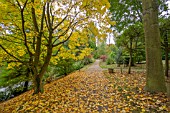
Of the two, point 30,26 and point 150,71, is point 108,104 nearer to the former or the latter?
point 150,71

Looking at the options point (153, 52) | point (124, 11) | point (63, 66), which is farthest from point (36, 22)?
point (63, 66)

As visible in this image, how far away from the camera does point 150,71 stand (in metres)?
4.27

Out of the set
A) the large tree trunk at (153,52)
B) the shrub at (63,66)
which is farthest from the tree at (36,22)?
the shrub at (63,66)

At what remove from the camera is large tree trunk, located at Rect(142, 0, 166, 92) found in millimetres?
4141

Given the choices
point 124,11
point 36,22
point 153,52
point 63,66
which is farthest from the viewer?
point 63,66

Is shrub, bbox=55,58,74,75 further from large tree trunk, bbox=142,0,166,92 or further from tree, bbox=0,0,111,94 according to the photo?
large tree trunk, bbox=142,0,166,92

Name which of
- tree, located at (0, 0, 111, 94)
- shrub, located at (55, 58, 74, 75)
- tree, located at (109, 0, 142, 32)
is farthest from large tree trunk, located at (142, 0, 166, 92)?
shrub, located at (55, 58, 74, 75)

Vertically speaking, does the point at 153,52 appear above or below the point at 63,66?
above

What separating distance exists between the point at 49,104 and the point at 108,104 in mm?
1862

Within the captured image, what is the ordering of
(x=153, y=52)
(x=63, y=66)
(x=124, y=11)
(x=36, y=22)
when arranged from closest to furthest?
(x=153, y=52), (x=36, y=22), (x=124, y=11), (x=63, y=66)

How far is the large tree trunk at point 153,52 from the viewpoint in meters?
4.14

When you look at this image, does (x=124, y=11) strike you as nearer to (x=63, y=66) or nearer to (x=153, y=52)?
(x=153, y=52)

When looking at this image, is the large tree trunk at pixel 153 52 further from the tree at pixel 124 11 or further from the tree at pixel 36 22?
the tree at pixel 124 11

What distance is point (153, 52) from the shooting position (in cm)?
422
